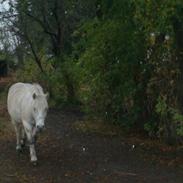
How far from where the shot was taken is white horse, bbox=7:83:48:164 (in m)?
10.0

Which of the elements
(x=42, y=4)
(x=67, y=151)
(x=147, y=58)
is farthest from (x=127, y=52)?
(x=42, y=4)

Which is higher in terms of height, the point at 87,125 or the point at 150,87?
the point at 150,87

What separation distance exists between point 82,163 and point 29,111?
141 centimetres

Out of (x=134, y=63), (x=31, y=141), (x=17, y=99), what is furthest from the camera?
(x=134, y=63)

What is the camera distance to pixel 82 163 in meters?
10.5

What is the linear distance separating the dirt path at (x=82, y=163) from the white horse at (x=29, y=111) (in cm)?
43

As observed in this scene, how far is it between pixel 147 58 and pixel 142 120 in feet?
5.95

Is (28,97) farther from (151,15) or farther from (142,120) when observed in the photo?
(142,120)

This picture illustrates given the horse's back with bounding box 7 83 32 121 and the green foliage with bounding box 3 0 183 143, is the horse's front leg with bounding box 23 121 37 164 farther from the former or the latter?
the green foliage with bounding box 3 0 183 143

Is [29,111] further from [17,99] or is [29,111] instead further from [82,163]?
[82,163]

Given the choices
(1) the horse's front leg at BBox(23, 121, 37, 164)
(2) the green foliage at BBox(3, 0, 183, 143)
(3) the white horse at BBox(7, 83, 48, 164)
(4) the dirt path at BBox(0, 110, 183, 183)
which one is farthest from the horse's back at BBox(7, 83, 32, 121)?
(2) the green foliage at BBox(3, 0, 183, 143)

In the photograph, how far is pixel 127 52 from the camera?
13.1m

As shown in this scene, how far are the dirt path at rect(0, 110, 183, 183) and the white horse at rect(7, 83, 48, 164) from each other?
1.40 ft

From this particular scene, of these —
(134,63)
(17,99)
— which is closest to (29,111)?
(17,99)
